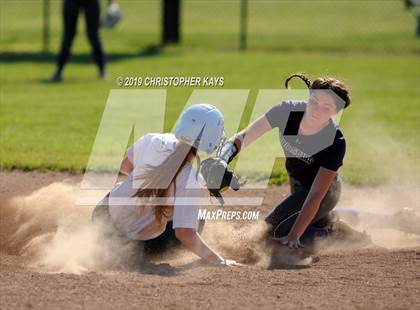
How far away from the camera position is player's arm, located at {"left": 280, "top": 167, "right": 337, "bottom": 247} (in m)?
7.96

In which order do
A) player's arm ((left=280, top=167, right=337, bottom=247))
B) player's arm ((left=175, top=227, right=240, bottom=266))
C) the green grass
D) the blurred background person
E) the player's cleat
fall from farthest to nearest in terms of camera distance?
the player's cleat, the blurred background person, the green grass, player's arm ((left=280, top=167, right=337, bottom=247)), player's arm ((left=175, top=227, right=240, bottom=266))

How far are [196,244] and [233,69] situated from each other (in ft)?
47.7

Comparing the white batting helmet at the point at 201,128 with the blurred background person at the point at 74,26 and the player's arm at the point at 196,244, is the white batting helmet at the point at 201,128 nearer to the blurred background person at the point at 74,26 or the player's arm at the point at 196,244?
the player's arm at the point at 196,244

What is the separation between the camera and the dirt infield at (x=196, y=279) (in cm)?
643

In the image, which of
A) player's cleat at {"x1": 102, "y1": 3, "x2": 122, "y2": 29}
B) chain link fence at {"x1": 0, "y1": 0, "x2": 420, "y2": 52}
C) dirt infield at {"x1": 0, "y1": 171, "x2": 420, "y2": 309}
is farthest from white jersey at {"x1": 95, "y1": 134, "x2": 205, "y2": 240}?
player's cleat at {"x1": 102, "y1": 3, "x2": 122, "y2": 29}

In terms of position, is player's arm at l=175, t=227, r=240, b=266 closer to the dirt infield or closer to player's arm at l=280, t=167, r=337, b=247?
the dirt infield

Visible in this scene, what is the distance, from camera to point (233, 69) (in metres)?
21.6

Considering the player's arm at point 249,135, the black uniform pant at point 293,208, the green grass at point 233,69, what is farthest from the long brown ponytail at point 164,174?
the green grass at point 233,69

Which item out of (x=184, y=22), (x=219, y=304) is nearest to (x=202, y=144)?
(x=219, y=304)

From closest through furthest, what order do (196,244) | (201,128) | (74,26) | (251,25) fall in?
(201,128)
(196,244)
(74,26)
(251,25)

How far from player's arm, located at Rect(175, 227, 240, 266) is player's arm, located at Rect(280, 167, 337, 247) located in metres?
0.82

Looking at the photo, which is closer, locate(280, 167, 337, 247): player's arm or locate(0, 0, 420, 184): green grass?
locate(280, 167, 337, 247): player's arm

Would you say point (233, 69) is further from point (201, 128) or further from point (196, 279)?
point (196, 279)

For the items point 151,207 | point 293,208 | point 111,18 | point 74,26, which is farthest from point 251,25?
point 151,207
